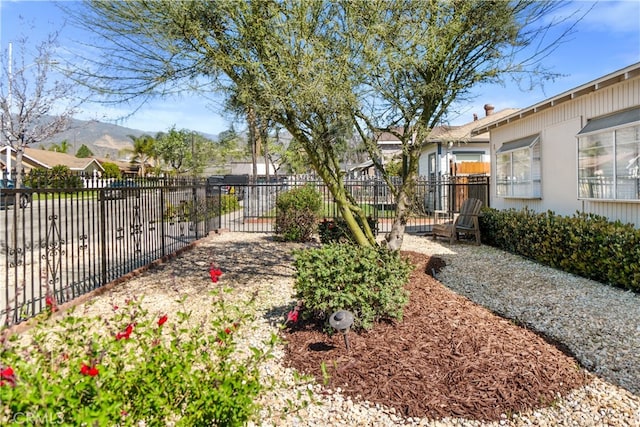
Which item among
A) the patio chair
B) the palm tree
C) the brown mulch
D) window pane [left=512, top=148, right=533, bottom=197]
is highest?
the palm tree

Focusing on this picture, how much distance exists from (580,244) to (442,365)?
4.70m

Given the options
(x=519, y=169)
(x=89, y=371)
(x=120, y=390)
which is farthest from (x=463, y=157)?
(x=89, y=371)

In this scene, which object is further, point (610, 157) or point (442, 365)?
point (610, 157)

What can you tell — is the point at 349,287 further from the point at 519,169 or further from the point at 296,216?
the point at 519,169

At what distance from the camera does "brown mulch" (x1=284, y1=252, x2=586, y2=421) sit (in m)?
2.82

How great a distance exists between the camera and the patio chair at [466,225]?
10273mm

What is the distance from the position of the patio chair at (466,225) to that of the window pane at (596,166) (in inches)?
107

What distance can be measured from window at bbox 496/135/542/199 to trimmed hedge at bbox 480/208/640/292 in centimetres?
73

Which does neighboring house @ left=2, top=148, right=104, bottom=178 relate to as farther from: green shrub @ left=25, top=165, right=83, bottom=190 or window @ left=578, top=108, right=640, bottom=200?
window @ left=578, top=108, right=640, bottom=200

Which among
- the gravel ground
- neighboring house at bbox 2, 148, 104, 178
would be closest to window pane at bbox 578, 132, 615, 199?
the gravel ground

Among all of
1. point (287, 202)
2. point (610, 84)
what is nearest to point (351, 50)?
point (610, 84)

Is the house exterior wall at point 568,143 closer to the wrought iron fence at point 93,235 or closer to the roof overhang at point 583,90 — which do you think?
the roof overhang at point 583,90

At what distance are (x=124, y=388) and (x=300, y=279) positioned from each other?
2265 millimetres

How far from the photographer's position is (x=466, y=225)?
10703 mm
